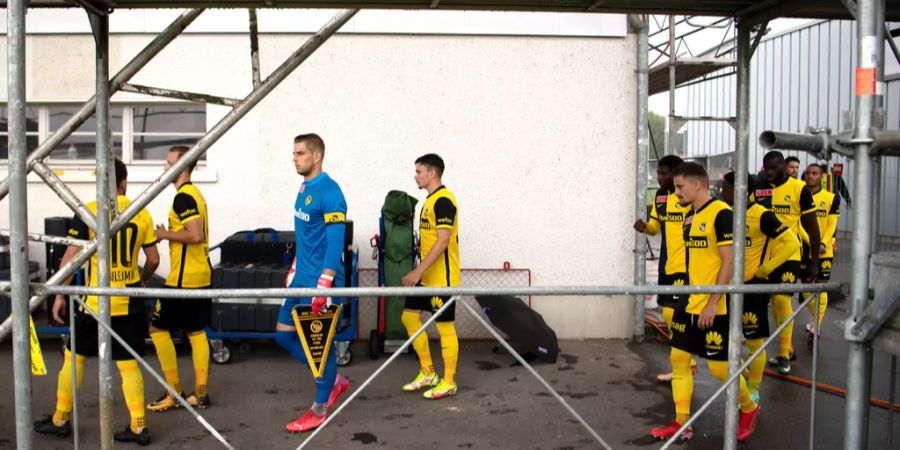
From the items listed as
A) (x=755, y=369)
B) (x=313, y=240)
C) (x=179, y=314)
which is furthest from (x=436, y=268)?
(x=755, y=369)

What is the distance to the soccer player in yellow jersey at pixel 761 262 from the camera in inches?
193

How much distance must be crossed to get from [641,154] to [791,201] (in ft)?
5.05

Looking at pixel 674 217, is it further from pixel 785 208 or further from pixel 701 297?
pixel 785 208

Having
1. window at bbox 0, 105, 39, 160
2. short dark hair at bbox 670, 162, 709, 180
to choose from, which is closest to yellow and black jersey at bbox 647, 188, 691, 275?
short dark hair at bbox 670, 162, 709, 180

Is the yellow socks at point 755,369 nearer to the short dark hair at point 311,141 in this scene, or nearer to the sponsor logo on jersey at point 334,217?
the sponsor logo on jersey at point 334,217

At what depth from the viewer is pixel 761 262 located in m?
5.33

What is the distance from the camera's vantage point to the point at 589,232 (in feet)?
24.9

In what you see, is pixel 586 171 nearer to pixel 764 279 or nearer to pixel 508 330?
pixel 508 330

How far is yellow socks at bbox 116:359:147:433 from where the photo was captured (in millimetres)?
4699

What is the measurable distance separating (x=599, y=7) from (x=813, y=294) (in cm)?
177

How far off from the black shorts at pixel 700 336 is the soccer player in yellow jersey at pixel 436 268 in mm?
1821

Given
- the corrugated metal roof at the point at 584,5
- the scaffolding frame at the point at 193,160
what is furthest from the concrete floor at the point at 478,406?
the corrugated metal roof at the point at 584,5

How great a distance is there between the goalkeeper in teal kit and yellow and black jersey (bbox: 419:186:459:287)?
96cm

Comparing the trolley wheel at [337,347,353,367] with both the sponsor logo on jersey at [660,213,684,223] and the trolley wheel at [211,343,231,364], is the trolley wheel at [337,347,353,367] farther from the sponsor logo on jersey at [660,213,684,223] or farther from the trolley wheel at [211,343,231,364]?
the sponsor logo on jersey at [660,213,684,223]
